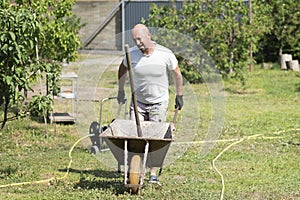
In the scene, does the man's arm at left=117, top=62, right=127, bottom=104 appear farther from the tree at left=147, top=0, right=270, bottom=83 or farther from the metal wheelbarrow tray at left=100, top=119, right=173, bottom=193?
the tree at left=147, top=0, right=270, bottom=83

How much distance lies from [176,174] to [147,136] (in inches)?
43.8

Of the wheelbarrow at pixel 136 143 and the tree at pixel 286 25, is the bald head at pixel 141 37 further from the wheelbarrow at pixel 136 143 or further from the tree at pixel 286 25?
the tree at pixel 286 25

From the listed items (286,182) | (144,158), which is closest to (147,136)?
(144,158)


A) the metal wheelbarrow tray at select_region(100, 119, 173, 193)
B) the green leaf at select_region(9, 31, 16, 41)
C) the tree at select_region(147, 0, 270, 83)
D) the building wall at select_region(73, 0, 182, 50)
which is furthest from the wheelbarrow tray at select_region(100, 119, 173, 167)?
the building wall at select_region(73, 0, 182, 50)

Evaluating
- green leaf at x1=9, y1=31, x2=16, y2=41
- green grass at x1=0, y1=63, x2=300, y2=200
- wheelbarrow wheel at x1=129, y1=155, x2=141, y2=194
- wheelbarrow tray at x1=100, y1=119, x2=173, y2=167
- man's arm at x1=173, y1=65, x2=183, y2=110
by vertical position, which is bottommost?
green grass at x1=0, y1=63, x2=300, y2=200

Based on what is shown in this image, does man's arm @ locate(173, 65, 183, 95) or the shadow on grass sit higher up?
man's arm @ locate(173, 65, 183, 95)

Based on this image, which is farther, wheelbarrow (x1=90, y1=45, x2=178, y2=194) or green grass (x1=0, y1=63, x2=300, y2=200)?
green grass (x1=0, y1=63, x2=300, y2=200)

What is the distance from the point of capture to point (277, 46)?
22.5 meters

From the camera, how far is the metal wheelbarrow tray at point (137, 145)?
277 inches

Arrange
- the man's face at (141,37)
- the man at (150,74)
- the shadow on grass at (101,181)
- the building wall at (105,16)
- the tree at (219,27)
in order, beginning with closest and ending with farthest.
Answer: the man's face at (141,37)
the man at (150,74)
the shadow on grass at (101,181)
the tree at (219,27)
the building wall at (105,16)

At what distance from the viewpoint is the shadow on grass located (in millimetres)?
7480

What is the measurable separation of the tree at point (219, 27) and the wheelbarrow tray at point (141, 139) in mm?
9672

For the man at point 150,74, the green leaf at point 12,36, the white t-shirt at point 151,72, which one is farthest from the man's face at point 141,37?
the green leaf at point 12,36

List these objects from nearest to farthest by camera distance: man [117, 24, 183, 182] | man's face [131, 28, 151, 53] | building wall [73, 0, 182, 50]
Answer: man's face [131, 28, 151, 53] → man [117, 24, 183, 182] → building wall [73, 0, 182, 50]
